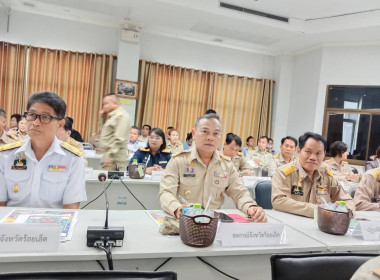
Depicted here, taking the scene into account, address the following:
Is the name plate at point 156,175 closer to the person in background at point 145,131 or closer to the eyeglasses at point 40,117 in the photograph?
the eyeglasses at point 40,117

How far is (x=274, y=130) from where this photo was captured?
7.77m

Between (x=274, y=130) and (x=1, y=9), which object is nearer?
(x=1, y=9)

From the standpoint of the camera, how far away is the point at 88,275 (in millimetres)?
687

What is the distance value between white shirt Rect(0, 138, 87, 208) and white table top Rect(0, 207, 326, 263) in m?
0.19

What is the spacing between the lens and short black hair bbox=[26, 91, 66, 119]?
1549 millimetres

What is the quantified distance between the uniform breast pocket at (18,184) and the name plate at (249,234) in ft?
3.66

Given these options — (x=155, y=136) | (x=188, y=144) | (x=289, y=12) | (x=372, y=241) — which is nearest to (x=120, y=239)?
(x=372, y=241)

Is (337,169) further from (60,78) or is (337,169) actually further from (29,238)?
(60,78)

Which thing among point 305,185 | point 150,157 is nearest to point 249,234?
point 305,185

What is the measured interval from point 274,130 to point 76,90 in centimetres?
496

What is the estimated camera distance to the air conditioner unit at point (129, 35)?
21.1 ft

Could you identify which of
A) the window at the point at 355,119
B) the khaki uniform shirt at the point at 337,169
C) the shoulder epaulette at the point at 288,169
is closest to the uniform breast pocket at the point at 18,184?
the shoulder epaulette at the point at 288,169

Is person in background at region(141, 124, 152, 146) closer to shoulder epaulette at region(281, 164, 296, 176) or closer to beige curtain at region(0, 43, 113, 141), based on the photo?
beige curtain at region(0, 43, 113, 141)

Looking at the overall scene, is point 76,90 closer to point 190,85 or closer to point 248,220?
point 190,85
